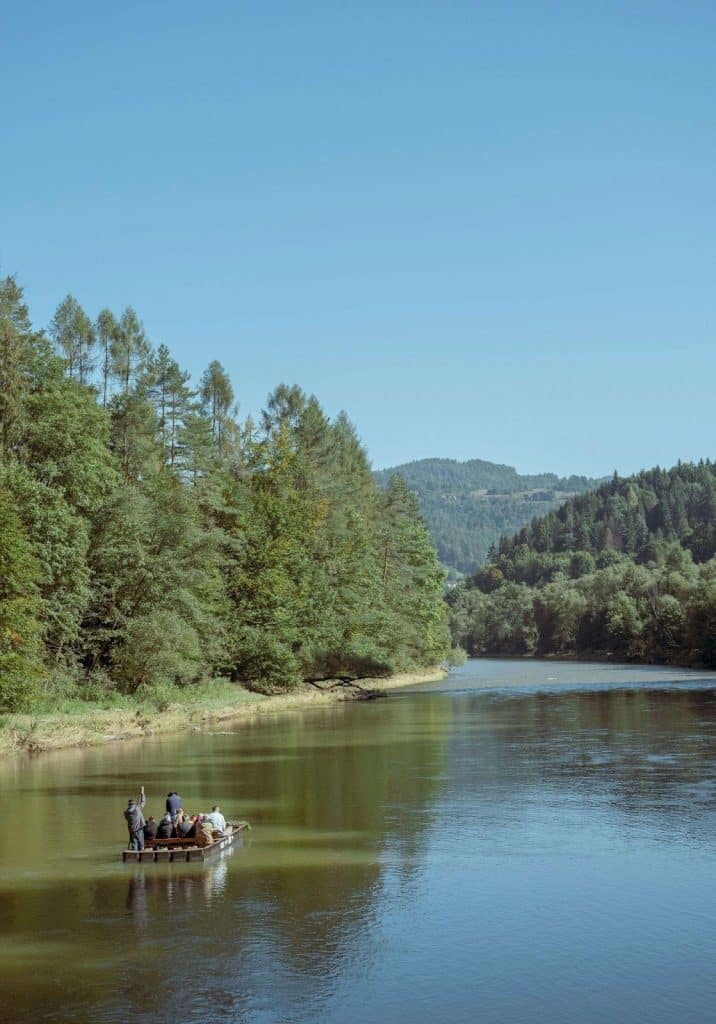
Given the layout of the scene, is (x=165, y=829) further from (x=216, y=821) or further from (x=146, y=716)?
(x=146, y=716)

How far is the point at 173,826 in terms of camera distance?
106 ft

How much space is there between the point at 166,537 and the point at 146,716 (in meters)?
12.6

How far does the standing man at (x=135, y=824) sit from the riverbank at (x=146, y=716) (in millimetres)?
23122

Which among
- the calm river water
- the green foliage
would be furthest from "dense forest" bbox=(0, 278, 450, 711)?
the calm river water

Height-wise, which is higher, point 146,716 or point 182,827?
point 146,716

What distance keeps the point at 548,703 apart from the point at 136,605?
109ft

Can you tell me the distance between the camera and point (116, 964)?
2197cm

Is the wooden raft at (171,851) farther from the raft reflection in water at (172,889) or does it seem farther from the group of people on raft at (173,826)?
the raft reflection in water at (172,889)

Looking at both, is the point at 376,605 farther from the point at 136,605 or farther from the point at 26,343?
the point at 26,343

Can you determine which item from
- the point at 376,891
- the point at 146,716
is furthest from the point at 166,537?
the point at 376,891

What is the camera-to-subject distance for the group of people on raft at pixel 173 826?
3138 cm

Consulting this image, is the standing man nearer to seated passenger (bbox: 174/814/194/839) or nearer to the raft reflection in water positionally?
seated passenger (bbox: 174/814/194/839)

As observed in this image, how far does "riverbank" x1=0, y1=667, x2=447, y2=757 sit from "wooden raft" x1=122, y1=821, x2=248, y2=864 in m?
23.3

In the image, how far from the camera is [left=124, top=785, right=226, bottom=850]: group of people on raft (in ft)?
103
